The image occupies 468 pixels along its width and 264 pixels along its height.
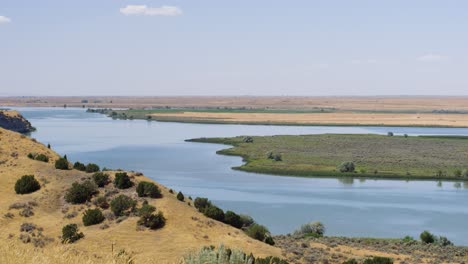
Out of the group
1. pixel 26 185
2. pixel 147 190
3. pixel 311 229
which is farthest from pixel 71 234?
pixel 311 229

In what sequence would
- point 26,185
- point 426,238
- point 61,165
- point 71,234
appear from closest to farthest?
point 71,234
point 26,185
point 61,165
point 426,238

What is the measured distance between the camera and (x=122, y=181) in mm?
32281

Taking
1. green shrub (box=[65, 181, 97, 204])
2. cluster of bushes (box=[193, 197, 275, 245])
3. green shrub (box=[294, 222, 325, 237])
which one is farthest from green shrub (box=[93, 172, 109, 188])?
green shrub (box=[294, 222, 325, 237])

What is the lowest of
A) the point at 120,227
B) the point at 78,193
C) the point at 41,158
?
the point at 120,227

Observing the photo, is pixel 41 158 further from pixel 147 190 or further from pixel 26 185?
pixel 147 190

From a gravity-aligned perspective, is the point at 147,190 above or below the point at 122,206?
above

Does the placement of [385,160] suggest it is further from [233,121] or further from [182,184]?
[233,121]

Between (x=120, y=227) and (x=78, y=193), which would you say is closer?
(x=120, y=227)

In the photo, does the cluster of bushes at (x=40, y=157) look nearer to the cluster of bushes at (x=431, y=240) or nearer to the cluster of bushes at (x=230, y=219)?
the cluster of bushes at (x=230, y=219)

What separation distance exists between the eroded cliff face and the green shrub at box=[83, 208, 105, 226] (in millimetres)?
95801

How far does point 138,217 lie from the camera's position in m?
A: 28.6

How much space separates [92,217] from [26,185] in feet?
16.6

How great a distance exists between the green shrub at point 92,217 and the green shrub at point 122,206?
2.65 ft

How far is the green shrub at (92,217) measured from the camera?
28203 millimetres
